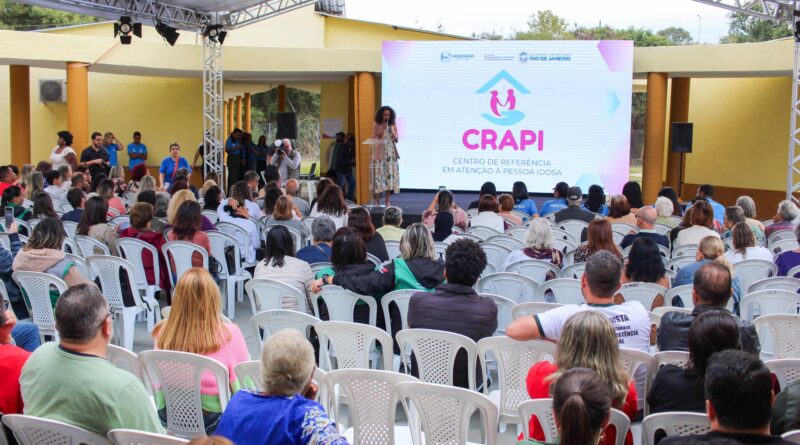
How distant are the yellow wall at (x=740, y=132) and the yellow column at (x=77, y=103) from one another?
1224 cm

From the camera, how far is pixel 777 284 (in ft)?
18.0

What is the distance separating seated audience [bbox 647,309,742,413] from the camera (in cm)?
305

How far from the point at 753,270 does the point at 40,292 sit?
4912 millimetres

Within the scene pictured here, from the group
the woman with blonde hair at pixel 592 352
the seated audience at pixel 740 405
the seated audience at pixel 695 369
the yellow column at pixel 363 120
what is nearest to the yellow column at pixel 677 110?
the yellow column at pixel 363 120

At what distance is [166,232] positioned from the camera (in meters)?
7.25

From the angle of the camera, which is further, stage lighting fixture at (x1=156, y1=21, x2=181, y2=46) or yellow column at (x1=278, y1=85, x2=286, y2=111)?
yellow column at (x1=278, y1=85, x2=286, y2=111)

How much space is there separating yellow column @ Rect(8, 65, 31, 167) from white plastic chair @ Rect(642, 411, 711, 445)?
1617cm

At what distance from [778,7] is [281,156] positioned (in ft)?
28.2

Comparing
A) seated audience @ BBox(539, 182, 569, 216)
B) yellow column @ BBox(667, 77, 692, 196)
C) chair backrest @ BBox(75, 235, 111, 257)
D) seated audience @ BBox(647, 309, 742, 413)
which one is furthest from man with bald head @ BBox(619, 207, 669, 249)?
yellow column @ BBox(667, 77, 692, 196)

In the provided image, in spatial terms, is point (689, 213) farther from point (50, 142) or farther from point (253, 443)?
point (50, 142)

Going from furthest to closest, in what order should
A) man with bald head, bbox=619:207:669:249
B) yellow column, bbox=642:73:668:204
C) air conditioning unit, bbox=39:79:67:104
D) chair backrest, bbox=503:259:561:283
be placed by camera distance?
air conditioning unit, bbox=39:79:67:104 < yellow column, bbox=642:73:668:204 < man with bald head, bbox=619:207:669:249 < chair backrest, bbox=503:259:561:283

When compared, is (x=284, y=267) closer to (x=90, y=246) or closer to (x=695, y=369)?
(x=90, y=246)

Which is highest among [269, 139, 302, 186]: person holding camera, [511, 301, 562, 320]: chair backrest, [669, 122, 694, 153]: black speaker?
[669, 122, 694, 153]: black speaker

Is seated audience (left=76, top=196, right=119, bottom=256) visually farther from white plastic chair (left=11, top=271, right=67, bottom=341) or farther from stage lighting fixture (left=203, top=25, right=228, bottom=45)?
stage lighting fixture (left=203, top=25, right=228, bottom=45)
